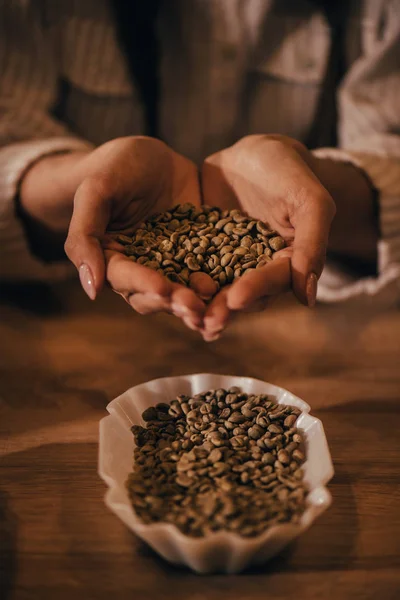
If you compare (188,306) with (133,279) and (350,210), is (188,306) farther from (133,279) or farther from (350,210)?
(350,210)

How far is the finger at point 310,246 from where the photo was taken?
0.83 meters

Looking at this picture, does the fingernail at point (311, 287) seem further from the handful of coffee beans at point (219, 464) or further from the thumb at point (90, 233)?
the thumb at point (90, 233)

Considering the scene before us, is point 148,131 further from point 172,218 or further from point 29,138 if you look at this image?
point 172,218

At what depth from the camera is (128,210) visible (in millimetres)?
1065

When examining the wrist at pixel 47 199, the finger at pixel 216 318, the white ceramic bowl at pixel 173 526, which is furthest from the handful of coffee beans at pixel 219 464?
the wrist at pixel 47 199

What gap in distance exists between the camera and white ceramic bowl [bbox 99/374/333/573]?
639 millimetres

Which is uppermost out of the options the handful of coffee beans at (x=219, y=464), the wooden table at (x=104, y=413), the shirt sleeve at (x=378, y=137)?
the shirt sleeve at (x=378, y=137)

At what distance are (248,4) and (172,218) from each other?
0.89 m

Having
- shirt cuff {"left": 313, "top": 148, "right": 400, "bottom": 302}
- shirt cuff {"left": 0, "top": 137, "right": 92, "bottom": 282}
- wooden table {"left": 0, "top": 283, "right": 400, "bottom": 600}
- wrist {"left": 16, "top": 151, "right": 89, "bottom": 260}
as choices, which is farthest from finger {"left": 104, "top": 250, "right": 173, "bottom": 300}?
shirt cuff {"left": 313, "top": 148, "right": 400, "bottom": 302}

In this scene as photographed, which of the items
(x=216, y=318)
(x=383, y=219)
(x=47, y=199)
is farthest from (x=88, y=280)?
(x=383, y=219)

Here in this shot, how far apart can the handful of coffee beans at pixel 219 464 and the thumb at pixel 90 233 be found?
0.79ft

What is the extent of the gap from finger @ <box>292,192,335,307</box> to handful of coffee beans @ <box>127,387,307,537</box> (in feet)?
0.65

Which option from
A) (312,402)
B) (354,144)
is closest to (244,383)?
(312,402)

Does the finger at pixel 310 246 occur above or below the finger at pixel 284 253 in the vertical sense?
above
